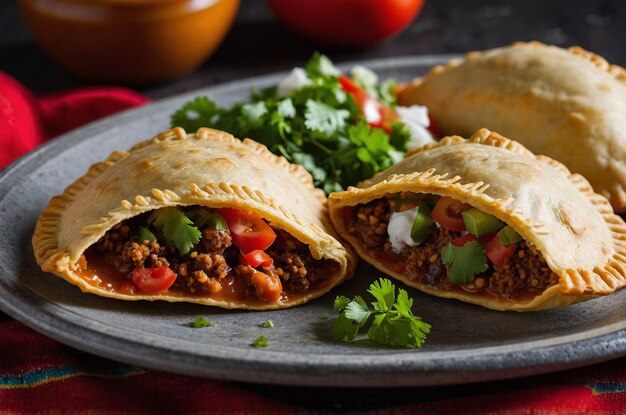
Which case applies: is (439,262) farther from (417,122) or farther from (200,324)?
(417,122)

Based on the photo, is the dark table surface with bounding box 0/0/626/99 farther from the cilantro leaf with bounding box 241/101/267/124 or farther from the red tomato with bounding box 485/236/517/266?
the red tomato with bounding box 485/236/517/266

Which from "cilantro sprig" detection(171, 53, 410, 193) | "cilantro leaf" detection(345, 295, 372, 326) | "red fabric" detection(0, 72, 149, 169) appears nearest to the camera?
"cilantro leaf" detection(345, 295, 372, 326)

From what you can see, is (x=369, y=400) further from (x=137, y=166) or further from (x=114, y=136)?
(x=114, y=136)

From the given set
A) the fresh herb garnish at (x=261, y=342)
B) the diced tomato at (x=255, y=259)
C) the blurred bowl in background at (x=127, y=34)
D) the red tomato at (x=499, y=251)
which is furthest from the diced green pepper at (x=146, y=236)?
the blurred bowl in background at (x=127, y=34)

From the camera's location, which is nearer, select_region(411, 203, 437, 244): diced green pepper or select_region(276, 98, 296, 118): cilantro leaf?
select_region(411, 203, 437, 244): diced green pepper

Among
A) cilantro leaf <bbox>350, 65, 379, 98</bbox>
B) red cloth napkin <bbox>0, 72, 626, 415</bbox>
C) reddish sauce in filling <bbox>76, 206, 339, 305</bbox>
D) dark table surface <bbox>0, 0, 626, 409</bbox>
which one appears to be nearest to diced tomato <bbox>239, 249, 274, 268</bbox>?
reddish sauce in filling <bbox>76, 206, 339, 305</bbox>

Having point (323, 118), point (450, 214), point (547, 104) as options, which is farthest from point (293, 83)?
point (450, 214)

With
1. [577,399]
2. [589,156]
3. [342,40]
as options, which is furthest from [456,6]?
[577,399]
